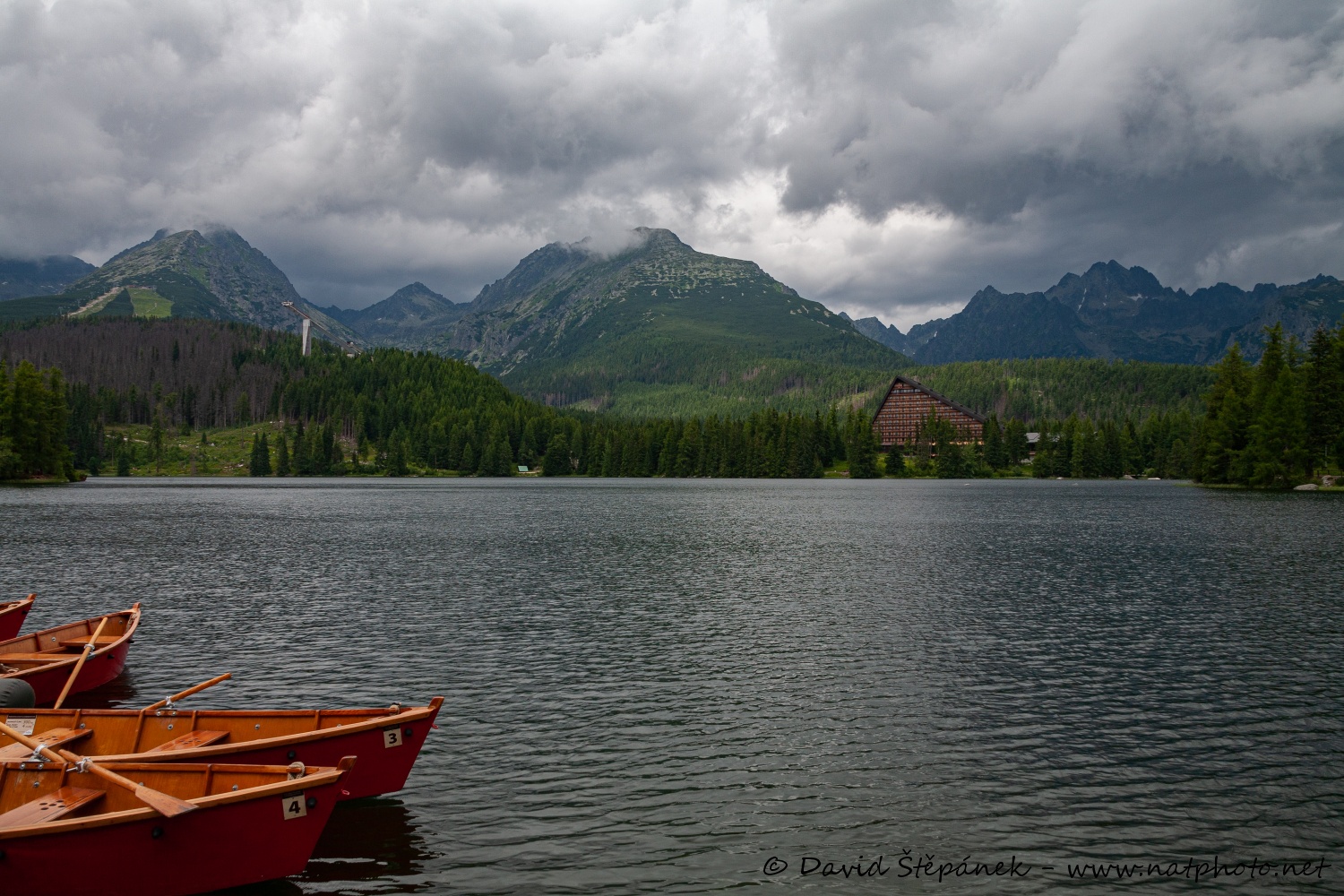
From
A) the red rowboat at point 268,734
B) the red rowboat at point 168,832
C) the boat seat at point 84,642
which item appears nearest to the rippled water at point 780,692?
the red rowboat at point 268,734

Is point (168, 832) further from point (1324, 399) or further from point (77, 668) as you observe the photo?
point (1324, 399)

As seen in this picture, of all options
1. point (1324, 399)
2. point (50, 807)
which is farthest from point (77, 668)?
point (1324, 399)

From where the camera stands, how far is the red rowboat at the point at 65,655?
28.5 m

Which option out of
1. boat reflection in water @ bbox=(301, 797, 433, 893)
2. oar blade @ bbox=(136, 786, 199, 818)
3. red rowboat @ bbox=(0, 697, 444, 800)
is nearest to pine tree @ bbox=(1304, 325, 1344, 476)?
red rowboat @ bbox=(0, 697, 444, 800)

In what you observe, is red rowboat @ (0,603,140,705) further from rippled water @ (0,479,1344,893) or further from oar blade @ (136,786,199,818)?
oar blade @ (136,786,199,818)

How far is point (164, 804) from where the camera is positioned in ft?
50.4

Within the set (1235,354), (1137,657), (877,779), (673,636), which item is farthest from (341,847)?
(1235,354)

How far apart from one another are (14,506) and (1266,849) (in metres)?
162

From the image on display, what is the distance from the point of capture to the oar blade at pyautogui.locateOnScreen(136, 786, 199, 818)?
49.8 ft

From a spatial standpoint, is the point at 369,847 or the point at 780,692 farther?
the point at 780,692

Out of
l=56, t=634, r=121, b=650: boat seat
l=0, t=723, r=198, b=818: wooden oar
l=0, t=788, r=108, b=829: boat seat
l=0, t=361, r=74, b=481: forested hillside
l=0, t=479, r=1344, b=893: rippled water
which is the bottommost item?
l=0, t=479, r=1344, b=893: rippled water

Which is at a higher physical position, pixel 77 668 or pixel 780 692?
pixel 77 668

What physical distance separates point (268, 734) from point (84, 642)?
1858 centimetres

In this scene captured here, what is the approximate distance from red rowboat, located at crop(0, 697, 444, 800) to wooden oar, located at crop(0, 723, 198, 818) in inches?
44.8
